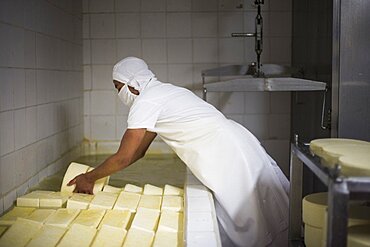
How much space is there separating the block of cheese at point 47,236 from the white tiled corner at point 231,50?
2.27m

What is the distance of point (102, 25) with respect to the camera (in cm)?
356

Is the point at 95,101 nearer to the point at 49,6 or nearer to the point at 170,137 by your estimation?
the point at 49,6

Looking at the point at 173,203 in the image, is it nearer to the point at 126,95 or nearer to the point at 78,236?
the point at 78,236

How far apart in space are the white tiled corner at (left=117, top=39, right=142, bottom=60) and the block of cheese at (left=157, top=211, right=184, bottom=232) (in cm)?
201

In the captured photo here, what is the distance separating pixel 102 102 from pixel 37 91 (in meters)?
1.18

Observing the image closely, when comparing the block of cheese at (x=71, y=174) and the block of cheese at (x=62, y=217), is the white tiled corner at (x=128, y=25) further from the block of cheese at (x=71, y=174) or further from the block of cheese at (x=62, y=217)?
the block of cheese at (x=62, y=217)

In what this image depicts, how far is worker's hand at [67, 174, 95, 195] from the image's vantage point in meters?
2.11

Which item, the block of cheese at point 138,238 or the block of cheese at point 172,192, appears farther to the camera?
the block of cheese at point 172,192

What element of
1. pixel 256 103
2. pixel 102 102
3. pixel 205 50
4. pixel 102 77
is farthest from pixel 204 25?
pixel 102 102

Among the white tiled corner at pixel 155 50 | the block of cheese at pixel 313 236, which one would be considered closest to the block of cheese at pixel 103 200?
the block of cheese at pixel 313 236

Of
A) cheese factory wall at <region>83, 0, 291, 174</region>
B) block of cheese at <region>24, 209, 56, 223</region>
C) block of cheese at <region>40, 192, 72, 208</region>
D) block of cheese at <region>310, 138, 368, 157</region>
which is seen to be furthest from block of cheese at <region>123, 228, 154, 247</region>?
cheese factory wall at <region>83, 0, 291, 174</region>

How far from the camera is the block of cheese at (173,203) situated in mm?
1828

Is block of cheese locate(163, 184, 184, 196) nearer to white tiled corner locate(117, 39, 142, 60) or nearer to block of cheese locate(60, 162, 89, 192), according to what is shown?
block of cheese locate(60, 162, 89, 192)

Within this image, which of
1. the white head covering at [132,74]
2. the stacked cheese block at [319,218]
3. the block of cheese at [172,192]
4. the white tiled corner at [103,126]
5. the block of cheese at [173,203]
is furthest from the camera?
the white tiled corner at [103,126]
